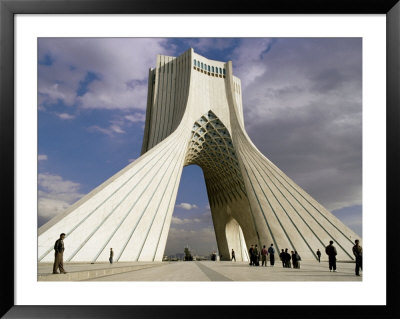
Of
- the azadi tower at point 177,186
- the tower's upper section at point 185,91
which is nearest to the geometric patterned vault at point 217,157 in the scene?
the azadi tower at point 177,186

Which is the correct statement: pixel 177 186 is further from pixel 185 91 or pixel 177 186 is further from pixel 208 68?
pixel 208 68

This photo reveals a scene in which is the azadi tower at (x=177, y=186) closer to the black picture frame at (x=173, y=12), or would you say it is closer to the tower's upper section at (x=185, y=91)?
the tower's upper section at (x=185, y=91)

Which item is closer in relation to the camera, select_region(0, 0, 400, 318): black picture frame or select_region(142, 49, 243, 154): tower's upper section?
select_region(0, 0, 400, 318): black picture frame

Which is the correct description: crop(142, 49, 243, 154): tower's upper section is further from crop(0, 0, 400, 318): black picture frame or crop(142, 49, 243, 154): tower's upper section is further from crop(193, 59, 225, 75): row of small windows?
crop(0, 0, 400, 318): black picture frame

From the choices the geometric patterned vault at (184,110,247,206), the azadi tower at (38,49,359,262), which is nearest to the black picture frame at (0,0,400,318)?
the azadi tower at (38,49,359,262)

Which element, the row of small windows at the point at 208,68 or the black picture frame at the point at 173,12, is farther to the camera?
the row of small windows at the point at 208,68

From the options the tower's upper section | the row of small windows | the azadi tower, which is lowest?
the azadi tower
